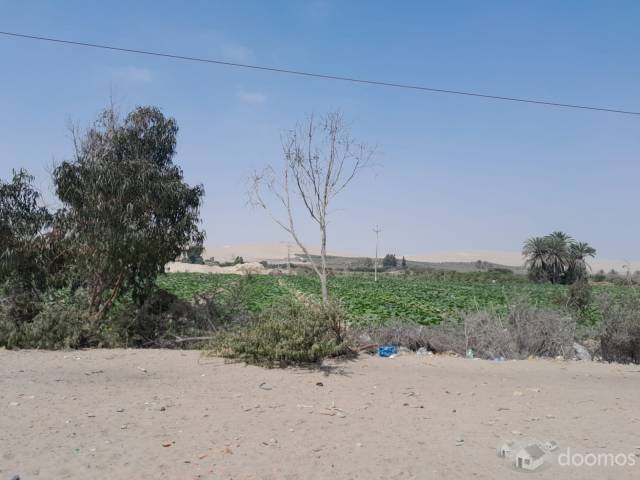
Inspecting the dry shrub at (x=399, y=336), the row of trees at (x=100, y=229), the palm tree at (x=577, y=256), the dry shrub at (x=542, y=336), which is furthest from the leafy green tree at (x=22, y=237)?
the palm tree at (x=577, y=256)

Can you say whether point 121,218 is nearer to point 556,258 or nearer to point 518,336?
point 518,336

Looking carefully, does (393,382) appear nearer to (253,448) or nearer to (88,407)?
(253,448)

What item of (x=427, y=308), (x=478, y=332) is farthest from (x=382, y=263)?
(x=478, y=332)

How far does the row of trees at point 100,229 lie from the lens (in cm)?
1116

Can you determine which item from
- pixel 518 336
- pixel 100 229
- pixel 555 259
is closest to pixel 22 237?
pixel 100 229

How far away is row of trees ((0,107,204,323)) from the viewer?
1116 cm

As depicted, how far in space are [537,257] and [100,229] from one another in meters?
64.0

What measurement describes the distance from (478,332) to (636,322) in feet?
10.6

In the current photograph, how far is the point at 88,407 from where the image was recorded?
7.10 meters

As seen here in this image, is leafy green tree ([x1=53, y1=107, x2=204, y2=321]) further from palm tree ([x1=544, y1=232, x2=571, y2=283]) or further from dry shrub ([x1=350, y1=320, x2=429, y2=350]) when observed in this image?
palm tree ([x1=544, y1=232, x2=571, y2=283])

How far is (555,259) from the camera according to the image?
65875 millimetres

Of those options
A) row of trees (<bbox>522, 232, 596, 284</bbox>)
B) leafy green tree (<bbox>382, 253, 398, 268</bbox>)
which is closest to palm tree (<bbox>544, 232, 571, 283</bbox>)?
row of trees (<bbox>522, 232, 596, 284</bbox>)

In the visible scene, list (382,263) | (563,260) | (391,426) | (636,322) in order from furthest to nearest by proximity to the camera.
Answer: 1. (382,263)
2. (563,260)
3. (636,322)
4. (391,426)

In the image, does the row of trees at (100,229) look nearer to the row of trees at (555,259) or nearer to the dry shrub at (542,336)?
the dry shrub at (542,336)
